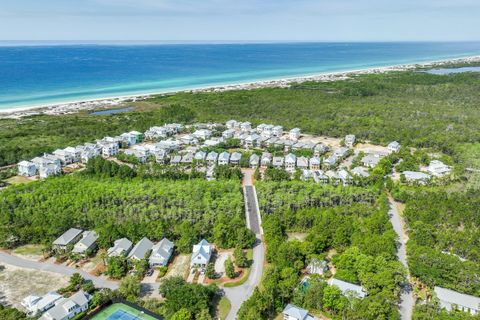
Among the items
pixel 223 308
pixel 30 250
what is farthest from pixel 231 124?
pixel 223 308

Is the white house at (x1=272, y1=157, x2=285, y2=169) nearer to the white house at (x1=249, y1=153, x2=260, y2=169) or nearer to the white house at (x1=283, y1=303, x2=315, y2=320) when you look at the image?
the white house at (x1=249, y1=153, x2=260, y2=169)

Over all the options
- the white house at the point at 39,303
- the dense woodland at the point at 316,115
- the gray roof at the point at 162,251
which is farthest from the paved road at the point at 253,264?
the dense woodland at the point at 316,115

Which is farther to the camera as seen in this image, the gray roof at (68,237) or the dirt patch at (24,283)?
the gray roof at (68,237)

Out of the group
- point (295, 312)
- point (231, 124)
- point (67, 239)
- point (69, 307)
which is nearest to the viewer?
point (295, 312)

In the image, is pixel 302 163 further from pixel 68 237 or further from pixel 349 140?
pixel 68 237

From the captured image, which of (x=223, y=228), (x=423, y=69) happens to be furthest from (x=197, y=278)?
(x=423, y=69)

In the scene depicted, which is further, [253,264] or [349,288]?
[253,264]

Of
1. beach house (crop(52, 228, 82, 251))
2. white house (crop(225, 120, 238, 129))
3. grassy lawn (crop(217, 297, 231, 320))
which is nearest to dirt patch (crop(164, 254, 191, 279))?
grassy lawn (crop(217, 297, 231, 320))

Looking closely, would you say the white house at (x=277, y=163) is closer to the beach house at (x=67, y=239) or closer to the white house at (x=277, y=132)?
the white house at (x=277, y=132)
